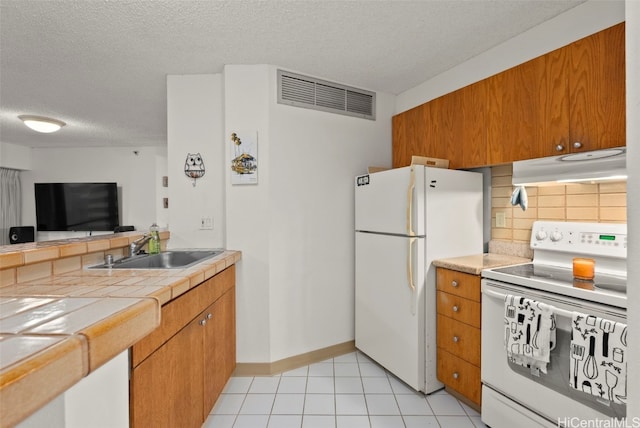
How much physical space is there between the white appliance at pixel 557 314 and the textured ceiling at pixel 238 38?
4.39ft

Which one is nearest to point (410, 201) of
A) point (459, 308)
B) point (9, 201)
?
point (459, 308)

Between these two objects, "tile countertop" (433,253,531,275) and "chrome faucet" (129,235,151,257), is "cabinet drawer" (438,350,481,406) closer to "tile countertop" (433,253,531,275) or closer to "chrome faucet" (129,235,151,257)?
"tile countertop" (433,253,531,275)

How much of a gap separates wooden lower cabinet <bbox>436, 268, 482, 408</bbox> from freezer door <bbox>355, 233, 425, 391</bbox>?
128 millimetres

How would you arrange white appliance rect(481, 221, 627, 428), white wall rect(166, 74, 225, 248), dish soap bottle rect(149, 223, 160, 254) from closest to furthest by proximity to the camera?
white appliance rect(481, 221, 627, 428), dish soap bottle rect(149, 223, 160, 254), white wall rect(166, 74, 225, 248)

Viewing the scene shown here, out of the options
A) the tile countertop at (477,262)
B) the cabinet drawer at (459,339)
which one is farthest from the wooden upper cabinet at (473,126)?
the cabinet drawer at (459,339)

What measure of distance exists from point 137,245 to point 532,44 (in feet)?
9.24

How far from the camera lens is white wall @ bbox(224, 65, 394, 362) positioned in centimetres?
223

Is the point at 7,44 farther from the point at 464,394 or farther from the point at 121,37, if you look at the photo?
the point at 464,394

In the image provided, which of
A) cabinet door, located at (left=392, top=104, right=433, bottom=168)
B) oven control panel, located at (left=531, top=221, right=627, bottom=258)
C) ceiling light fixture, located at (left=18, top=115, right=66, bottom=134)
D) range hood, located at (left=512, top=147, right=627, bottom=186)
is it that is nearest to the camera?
range hood, located at (left=512, top=147, right=627, bottom=186)

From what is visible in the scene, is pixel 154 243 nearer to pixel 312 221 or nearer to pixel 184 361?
pixel 184 361

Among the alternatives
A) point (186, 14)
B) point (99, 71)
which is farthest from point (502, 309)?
point (99, 71)

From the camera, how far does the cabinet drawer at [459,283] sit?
67.9 inches

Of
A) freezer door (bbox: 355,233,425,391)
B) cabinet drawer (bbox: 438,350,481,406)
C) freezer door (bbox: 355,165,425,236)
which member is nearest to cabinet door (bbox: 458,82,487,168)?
freezer door (bbox: 355,165,425,236)

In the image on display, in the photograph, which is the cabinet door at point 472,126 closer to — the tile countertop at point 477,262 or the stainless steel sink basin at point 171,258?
the tile countertop at point 477,262
